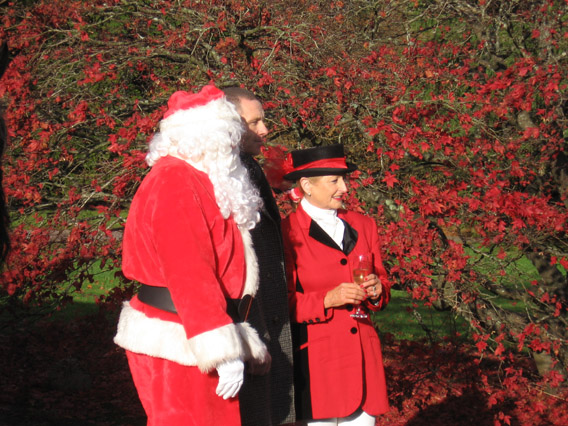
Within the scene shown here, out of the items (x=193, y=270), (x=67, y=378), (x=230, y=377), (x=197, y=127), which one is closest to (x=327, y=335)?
(x=230, y=377)

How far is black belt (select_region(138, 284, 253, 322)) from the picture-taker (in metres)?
2.56

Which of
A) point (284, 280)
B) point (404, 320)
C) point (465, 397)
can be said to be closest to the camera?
point (284, 280)

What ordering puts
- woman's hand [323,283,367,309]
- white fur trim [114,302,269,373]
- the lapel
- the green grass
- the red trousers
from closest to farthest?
white fur trim [114,302,269,373] → the red trousers → woman's hand [323,283,367,309] → the lapel → the green grass

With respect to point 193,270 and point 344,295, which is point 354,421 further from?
point 193,270

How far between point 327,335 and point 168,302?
0.99 m

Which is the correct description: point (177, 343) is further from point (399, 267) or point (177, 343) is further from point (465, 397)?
point (465, 397)

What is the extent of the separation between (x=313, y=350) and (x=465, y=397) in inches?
177

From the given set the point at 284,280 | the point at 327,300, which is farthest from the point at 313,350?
the point at 284,280

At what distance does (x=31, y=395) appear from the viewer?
7.56 metres

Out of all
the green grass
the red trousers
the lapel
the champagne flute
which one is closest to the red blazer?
the lapel

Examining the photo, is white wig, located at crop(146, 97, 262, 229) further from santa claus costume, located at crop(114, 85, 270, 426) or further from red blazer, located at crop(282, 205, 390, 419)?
red blazer, located at crop(282, 205, 390, 419)

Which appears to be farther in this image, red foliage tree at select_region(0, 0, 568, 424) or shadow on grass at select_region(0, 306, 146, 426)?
shadow on grass at select_region(0, 306, 146, 426)

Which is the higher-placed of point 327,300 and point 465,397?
point 327,300

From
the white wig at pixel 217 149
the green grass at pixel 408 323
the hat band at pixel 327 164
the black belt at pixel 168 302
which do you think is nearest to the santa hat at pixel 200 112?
the white wig at pixel 217 149
